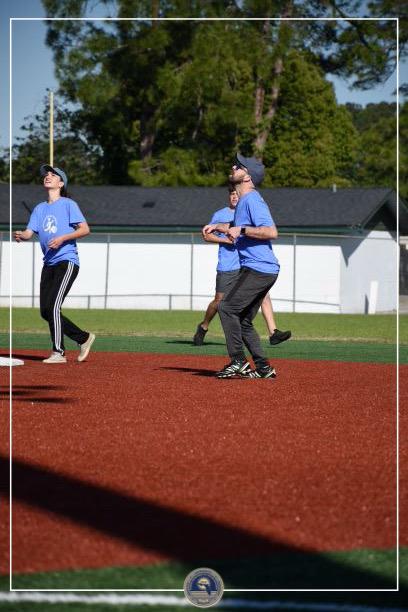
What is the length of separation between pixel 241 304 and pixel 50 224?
2.54 m

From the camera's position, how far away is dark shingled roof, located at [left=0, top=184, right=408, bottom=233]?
39906 millimetres

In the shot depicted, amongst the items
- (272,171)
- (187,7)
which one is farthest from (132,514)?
(272,171)

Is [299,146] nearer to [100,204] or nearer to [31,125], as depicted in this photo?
[31,125]

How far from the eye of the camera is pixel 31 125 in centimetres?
5872

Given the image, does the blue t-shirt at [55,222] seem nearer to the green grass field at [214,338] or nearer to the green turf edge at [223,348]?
the green turf edge at [223,348]

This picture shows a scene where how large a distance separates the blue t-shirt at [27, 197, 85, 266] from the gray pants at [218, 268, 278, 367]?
2.22 meters

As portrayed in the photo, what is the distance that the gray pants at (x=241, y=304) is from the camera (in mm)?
10312

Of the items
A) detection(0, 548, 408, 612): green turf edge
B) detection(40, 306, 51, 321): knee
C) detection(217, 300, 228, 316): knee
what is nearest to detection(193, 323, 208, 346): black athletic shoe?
detection(40, 306, 51, 321): knee

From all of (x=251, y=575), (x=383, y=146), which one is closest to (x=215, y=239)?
(x=251, y=575)

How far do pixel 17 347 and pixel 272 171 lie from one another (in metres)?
40.8

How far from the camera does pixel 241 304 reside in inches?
406

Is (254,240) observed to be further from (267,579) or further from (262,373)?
(267,579)

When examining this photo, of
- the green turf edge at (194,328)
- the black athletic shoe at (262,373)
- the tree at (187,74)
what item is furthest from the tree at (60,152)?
the black athletic shoe at (262,373)

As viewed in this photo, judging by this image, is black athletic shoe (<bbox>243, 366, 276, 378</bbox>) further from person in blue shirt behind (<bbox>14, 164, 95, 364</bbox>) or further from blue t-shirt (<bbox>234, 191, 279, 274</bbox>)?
person in blue shirt behind (<bbox>14, 164, 95, 364</bbox>)
